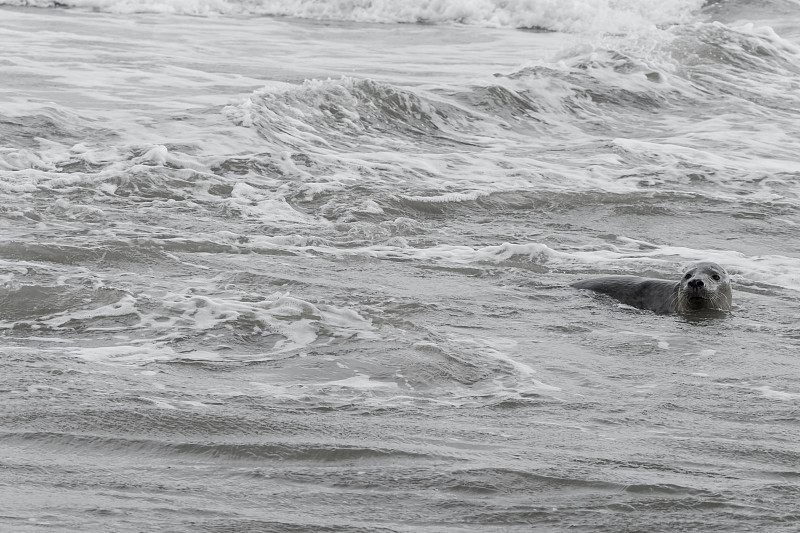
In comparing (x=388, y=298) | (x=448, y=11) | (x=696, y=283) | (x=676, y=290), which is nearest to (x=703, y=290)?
(x=696, y=283)

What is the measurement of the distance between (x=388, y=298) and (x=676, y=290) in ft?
6.63

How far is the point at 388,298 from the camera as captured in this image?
7.36 metres

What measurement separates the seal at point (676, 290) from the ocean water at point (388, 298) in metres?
0.16

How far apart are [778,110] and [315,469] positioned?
13.8m

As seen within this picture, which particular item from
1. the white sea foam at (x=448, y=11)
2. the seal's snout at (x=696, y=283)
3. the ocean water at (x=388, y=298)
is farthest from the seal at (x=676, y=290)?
the white sea foam at (x=448, y=11)

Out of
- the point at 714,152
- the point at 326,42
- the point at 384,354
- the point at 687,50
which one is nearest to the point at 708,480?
the point at 384,354

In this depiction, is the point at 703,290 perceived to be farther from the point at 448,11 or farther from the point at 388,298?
the point at 448,11

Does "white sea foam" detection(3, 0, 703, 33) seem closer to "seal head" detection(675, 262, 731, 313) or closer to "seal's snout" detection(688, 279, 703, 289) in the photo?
"seal head" detection(675, 262, 731, 313)

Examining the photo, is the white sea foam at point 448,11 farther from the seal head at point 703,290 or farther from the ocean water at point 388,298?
the seal head at point 703,290

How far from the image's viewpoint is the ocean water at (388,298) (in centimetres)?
427

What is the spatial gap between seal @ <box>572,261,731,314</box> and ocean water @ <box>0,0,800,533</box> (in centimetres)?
16

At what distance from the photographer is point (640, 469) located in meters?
4.49

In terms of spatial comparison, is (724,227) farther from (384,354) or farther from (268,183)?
(384,354)

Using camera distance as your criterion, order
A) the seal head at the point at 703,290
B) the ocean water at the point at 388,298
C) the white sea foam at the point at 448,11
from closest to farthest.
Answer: the ocean water at the point at 388,298 → the seal head at the point at 703,290 → the white sea foam at the point at 448,11
